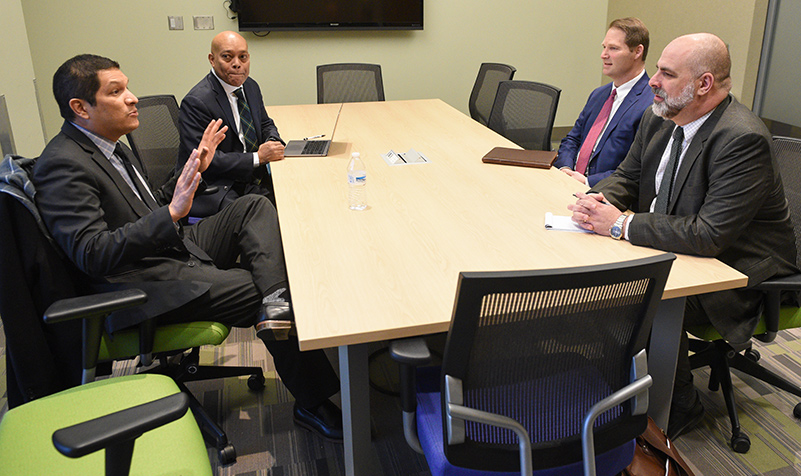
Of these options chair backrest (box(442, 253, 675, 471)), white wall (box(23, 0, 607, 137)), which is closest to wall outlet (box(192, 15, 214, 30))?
white wall (box(23, 0, 607, 137))

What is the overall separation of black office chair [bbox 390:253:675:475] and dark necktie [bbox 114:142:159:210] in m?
1.33

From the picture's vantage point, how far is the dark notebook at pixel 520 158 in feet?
9.48

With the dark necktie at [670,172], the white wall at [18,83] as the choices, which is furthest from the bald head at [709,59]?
the white wall at [18,83]

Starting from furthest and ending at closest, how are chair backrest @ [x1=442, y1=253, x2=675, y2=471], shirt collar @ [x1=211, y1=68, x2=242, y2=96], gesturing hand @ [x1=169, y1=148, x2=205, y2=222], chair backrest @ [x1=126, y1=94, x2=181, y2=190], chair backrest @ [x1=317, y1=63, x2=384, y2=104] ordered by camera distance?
chair backrest @ [x1=317, y1=63, x2=384, y2=104] → shirt collar @ [x1=211, y1=68, x2=242, y2=96] → chair backrest @ [x1=126, y1=94, x2=181, y2=190] → gesturing hand @ [x1=169, y1=148, x2=205, y2=222] → chair backrest @ [x1=442, y1=253, x2=675, y2=471]

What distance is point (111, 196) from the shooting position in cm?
209

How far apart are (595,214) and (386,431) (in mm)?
1095

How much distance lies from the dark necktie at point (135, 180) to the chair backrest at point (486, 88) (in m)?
2.84

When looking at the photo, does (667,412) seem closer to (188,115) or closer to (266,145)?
(266,145)

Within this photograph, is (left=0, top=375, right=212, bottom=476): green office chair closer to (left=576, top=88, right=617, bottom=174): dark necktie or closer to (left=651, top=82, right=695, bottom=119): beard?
(left=651, top=82, right=695, bottom=119): beard

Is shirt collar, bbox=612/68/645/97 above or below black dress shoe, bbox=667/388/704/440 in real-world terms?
above

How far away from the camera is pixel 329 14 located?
5695 millimetres

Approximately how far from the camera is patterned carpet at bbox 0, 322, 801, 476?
7.10 feet

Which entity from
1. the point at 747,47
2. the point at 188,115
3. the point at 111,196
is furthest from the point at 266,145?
the point at 747,47

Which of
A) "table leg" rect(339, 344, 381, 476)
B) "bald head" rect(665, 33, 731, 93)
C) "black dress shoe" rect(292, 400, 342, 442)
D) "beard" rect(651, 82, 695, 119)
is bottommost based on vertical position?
"black dress shoe" rect(292, 400, 342, 442)
